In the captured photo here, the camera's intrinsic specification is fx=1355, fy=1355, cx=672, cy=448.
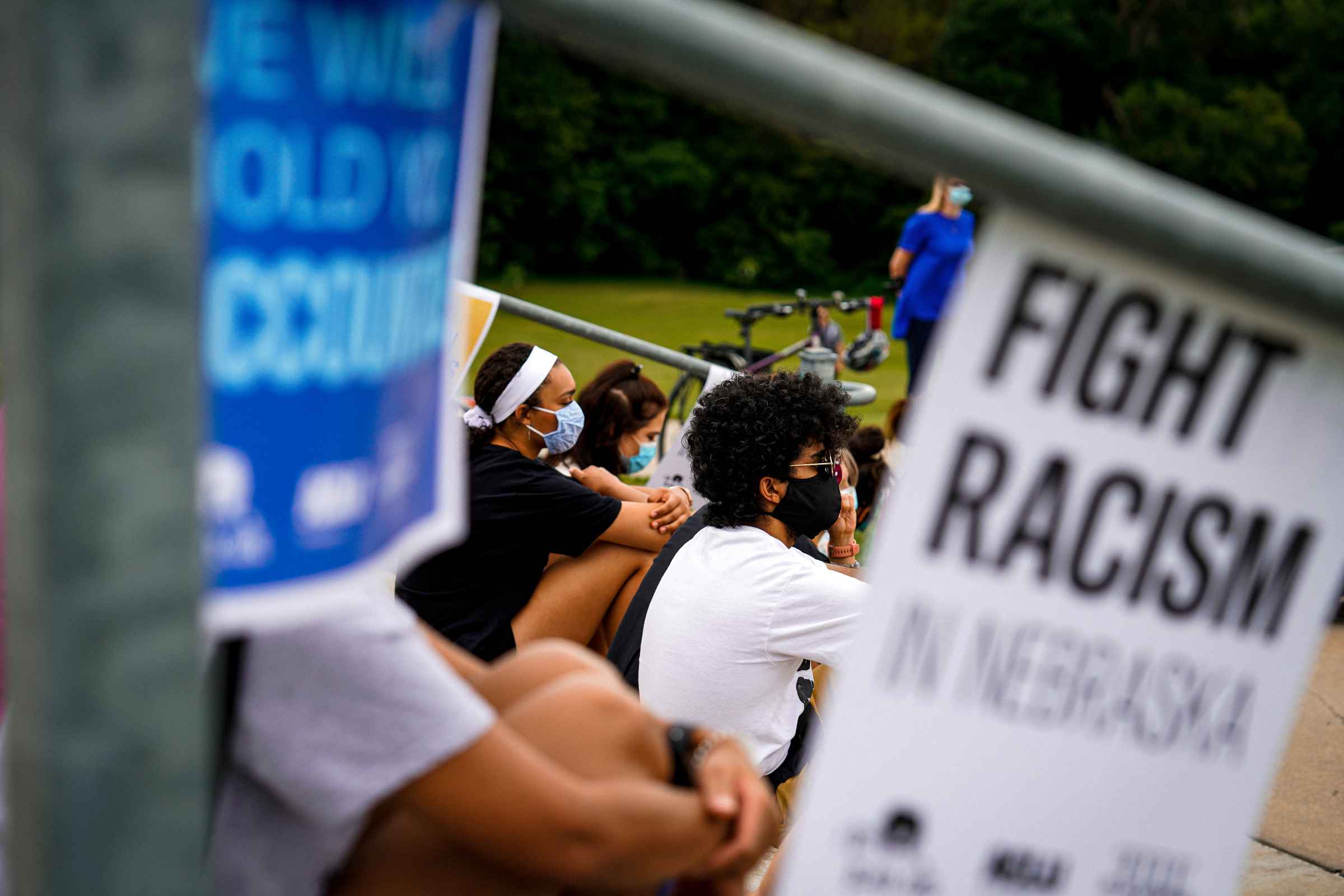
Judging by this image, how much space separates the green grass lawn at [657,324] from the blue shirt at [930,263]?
5.37ft

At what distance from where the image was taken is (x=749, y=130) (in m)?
29.5


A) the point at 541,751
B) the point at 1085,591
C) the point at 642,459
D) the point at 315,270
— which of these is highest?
the point at 315,270

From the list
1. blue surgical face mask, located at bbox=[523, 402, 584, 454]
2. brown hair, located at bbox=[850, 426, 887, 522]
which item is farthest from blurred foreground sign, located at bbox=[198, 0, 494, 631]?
brown hair, located at bbox=[850, 426, 887, 522]

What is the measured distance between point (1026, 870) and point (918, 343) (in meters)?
8.08

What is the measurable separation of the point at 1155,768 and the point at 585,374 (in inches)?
449

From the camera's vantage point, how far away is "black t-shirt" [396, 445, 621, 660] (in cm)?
364

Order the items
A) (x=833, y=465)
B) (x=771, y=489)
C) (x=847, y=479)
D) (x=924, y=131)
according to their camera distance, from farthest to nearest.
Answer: (x=847, y=479) < (x=833, y=465) < (x=771, y=489) < (x=924, y=131)

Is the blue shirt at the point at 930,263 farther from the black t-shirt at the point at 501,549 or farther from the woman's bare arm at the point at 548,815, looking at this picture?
the woman's bare arm at the point at 548,815

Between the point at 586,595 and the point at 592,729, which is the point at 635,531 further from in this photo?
the point at 592,729

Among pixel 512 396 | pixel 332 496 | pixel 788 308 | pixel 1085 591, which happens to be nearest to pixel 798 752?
pixel 512 396

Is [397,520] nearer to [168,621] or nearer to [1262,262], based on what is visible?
[168,621]

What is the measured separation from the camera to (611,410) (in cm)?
508

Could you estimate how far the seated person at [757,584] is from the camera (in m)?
2.94

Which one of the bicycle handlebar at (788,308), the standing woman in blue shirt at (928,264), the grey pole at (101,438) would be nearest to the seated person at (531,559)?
the grey pole at (101,438)
